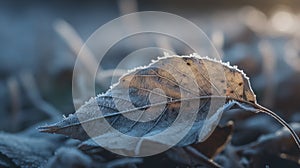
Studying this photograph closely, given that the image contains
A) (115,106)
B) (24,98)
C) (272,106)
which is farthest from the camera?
(24,98)

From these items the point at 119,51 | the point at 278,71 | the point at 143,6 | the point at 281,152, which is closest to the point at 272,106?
the point at 278,71

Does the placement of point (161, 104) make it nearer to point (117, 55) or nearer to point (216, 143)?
point (216, 143)

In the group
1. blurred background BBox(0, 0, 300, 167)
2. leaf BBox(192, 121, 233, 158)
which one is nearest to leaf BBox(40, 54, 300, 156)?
leaf BBox(192, 121, 233, 158)

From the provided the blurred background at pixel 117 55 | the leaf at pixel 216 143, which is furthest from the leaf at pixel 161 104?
the blurred background at pixel 117 55

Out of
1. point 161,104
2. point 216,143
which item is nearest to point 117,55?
point 216,143

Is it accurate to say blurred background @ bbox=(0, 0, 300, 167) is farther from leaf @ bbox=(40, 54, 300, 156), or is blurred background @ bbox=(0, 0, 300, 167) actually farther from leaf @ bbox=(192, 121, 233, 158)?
leaf @ bbox=(40, 54, 300, 156)

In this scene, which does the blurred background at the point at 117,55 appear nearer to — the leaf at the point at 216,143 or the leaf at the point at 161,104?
the leaf at the point at 216,143

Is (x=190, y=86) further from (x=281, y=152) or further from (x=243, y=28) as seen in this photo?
(x=243, y=28)
